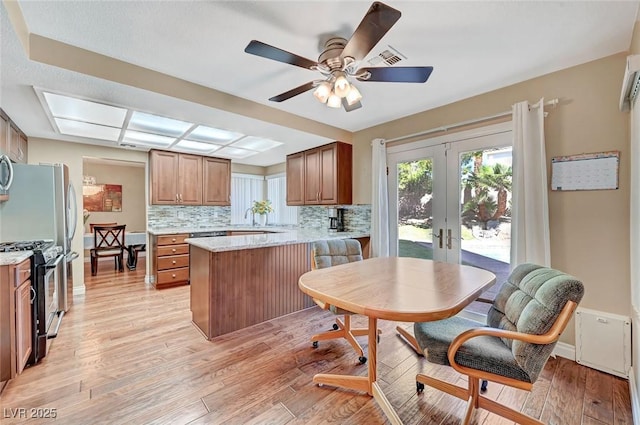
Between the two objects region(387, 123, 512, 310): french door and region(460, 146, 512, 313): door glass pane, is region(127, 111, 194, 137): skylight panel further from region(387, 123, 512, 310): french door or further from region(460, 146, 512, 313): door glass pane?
region(460, 146, 512, 313): door glass pane

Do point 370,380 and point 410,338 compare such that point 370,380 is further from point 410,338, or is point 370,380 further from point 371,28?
point 371,28

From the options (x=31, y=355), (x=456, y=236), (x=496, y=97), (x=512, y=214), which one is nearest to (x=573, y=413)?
(x=512, y=214)

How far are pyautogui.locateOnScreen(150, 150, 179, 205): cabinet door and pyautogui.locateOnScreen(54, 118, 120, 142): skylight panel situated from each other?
0.70m

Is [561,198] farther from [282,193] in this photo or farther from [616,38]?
[282,193]

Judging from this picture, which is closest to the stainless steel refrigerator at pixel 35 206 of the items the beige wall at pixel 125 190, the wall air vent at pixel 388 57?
the wall air vent at pixel 388 57

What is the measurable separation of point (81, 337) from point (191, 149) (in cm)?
300

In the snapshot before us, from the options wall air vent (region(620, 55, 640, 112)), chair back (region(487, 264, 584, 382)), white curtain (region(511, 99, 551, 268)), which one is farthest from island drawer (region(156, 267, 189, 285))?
wall air vent (region(620, 55, 640, 112))

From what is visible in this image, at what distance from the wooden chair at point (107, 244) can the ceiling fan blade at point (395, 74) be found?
5444 mm

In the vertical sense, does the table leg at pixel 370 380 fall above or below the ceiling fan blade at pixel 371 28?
below

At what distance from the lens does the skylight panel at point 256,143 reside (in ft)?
12.9

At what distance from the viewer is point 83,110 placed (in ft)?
8.89

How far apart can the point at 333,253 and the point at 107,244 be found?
197 inches

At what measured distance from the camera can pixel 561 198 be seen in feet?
7.53

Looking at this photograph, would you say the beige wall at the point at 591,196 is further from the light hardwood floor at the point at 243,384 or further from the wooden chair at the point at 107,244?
the wooden chair at the point at 107,244
